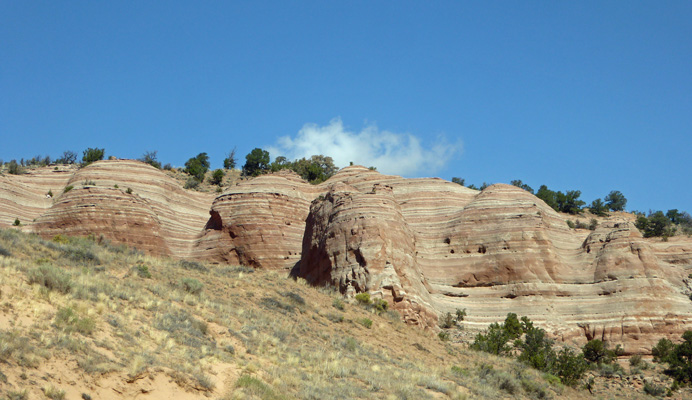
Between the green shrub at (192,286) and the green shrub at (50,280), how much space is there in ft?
20.1

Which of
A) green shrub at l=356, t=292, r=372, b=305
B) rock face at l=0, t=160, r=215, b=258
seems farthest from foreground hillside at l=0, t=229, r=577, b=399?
rock face at l=0, t=160, r=215, b=258

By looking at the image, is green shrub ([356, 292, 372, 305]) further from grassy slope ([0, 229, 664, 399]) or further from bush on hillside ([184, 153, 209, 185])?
bush on hillside ([184, 153, 209, 185])

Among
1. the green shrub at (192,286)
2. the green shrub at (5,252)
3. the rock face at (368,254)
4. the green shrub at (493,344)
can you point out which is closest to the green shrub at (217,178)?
the rock face at (368,254)

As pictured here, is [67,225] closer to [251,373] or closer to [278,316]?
[278,316]

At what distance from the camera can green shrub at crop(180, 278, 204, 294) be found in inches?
1161

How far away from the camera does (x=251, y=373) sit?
2197 centimetres

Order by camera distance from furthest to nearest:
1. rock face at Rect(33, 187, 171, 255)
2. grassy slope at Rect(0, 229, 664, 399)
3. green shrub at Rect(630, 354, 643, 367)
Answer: rock face at Rect(33, 187, 171, 255)
green shrub at Rect(630, 354, 643, 367)
grassy slope at Rect(0, 229, 664, 399)

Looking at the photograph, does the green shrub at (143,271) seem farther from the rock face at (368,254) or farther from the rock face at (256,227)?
the rock face at (256,227)

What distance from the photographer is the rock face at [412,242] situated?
41.8 m

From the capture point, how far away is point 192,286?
29625 mm

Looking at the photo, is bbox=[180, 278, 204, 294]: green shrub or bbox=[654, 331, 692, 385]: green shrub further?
bbox=[654, 331, 692, 385]: green shrub

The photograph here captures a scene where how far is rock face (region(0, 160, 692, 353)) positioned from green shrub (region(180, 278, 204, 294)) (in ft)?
33.8

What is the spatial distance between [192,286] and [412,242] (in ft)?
59.9

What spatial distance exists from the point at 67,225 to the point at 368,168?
25.6 m
